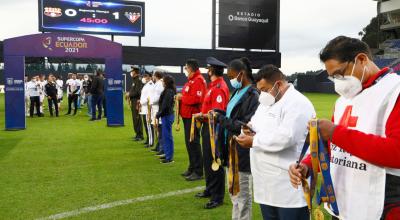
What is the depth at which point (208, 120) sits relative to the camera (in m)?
5.50

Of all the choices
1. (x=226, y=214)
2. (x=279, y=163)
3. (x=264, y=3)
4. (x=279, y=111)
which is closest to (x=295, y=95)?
(x=279, y=111)

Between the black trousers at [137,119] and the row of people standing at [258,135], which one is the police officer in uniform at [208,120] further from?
the black trousers at [137,119]

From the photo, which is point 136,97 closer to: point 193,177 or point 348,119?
point 193,177

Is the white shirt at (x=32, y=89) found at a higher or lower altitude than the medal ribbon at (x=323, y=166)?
higher

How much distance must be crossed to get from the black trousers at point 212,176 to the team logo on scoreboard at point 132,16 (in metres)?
26.2

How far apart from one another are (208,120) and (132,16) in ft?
87.8

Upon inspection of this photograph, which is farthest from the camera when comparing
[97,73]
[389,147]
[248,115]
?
[97,73]

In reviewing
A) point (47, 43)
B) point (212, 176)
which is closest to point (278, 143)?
point (212, 176)

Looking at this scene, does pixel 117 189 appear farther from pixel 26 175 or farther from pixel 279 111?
pixel 279 111

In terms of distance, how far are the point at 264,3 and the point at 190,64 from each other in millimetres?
22218

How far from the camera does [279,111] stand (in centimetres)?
307

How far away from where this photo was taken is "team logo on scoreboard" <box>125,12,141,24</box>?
30.7 metres

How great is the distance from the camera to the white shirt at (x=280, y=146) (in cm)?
295

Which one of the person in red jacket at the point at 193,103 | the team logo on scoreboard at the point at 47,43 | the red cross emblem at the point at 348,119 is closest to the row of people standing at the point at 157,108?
the person in red jacket at the point at 193,103
